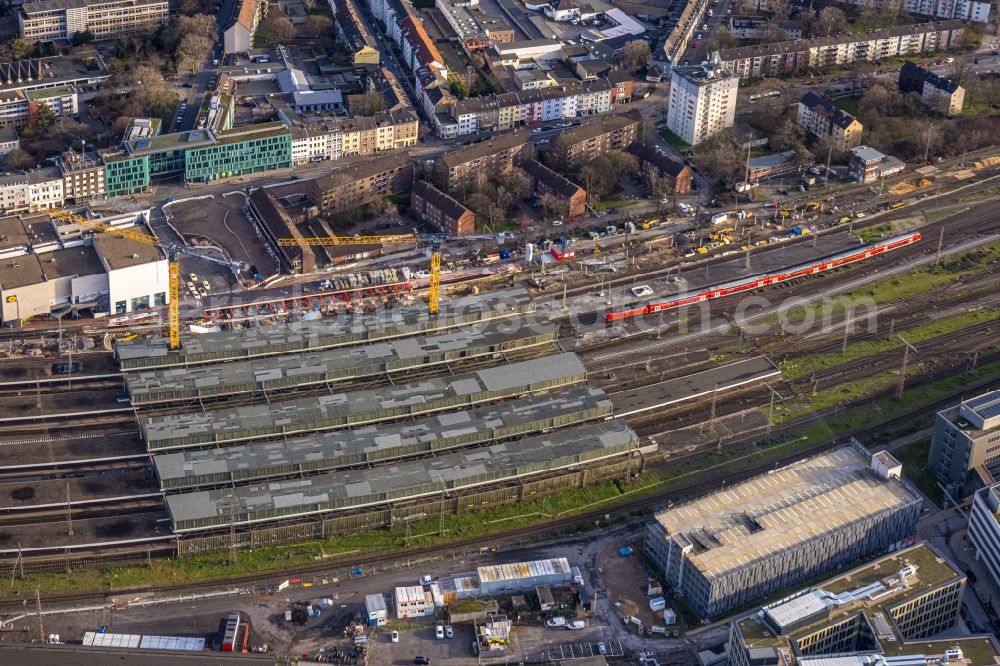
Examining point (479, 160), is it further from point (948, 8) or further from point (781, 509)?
point (948, 8)

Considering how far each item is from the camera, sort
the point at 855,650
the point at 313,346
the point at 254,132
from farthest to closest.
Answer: the point at 254,132 → the point at 313,346 → the point at 855,650

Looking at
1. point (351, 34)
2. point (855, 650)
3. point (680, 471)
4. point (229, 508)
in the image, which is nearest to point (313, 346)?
point (229, 508)

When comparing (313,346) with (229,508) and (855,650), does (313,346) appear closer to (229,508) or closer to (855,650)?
(229,508)

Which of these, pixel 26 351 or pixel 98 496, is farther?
pixel 26 351

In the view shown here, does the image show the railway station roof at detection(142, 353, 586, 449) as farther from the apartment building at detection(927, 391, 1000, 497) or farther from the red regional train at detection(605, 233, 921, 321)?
the apartment building at detection(927, 391, 1000, 497)

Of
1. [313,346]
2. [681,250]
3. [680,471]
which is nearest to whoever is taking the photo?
[680,471]

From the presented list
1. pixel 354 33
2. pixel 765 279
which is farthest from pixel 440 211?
pixel 354 33

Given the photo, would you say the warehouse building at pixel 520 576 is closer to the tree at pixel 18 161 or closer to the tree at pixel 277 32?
the tree at pixel 18 161
